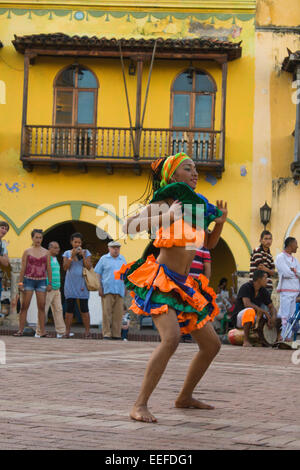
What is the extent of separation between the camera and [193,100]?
21625 mm

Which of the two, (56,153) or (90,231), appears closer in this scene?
(56,153)

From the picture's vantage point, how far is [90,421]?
491 centimetres

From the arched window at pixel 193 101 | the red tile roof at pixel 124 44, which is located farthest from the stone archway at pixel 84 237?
the red tile roof at pixel 124 44

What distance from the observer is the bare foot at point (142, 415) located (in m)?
4.98

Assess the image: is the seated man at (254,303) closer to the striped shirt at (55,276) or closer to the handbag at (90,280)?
the handbag at (90,280)

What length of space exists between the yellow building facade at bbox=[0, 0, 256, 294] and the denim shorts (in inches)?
291

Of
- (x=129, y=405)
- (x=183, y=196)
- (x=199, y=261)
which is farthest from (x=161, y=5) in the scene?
(x=129, y=405)

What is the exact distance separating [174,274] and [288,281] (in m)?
8.67

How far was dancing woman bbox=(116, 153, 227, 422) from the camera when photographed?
5.24 m

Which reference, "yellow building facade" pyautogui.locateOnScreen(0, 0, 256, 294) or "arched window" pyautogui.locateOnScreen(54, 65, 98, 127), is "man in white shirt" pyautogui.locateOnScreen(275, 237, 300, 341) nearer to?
"yellow building facade" pyautogui.locateOnScreen(0, 0, 256, 294)

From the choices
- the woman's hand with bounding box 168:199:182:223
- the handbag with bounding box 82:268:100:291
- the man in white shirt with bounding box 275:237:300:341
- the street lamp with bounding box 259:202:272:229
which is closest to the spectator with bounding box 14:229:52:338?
the handbag with bounding box 82:268:100:291

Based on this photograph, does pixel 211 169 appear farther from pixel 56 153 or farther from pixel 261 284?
pixel 261 284

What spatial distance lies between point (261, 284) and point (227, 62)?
944cm
